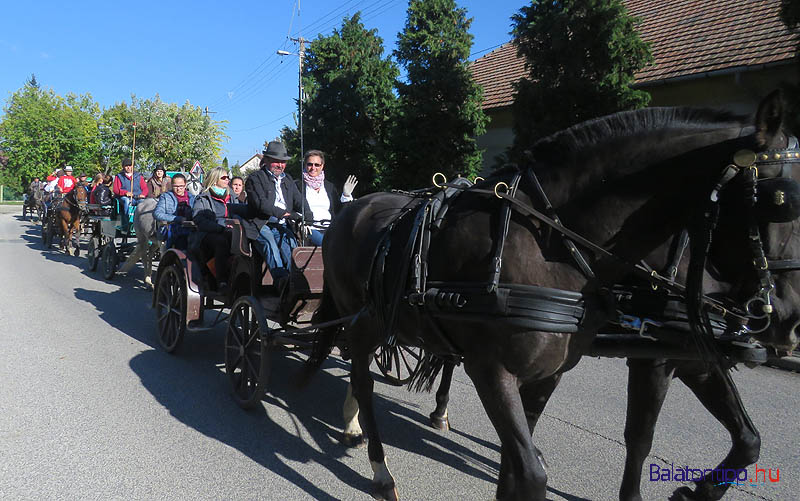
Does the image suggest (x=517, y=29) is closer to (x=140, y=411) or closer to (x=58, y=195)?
(x=140, y=411)

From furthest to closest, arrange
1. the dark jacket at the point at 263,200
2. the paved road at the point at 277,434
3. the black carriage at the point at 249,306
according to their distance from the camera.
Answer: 1. the dark jacket at the point at 263,200
2. the black carriage at the point at 249,306
3. the paved road at the point at 277,434

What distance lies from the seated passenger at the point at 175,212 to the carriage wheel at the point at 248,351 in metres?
2.53

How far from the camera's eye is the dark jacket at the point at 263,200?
204 inches

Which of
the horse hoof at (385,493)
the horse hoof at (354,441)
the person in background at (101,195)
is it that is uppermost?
the person in background at (101,195)

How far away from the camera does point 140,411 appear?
14.3 feet

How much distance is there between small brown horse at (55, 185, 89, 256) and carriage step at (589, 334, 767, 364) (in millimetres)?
14678

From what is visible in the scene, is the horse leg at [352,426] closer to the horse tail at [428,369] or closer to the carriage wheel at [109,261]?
the horse tail at [428,369]

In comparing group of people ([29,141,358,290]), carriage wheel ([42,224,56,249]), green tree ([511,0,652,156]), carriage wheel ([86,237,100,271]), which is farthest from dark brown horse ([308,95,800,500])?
carriage wheel ([42,224,56,249])

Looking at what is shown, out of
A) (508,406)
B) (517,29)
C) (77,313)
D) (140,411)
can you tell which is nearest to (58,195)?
(77,313)

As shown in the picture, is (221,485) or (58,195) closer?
(221,485)

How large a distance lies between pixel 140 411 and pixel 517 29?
7799mm

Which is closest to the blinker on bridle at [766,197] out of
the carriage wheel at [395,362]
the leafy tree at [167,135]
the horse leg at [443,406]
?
the carriage wheel at [395,362]

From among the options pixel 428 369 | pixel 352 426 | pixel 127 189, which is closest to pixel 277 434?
pixel 352 426

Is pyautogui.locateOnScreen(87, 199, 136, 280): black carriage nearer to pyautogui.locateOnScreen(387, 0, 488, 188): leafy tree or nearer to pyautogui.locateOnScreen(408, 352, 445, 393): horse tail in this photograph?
pyautogui.locateOnScreen(387, 0, 488, 188): leafy tree
